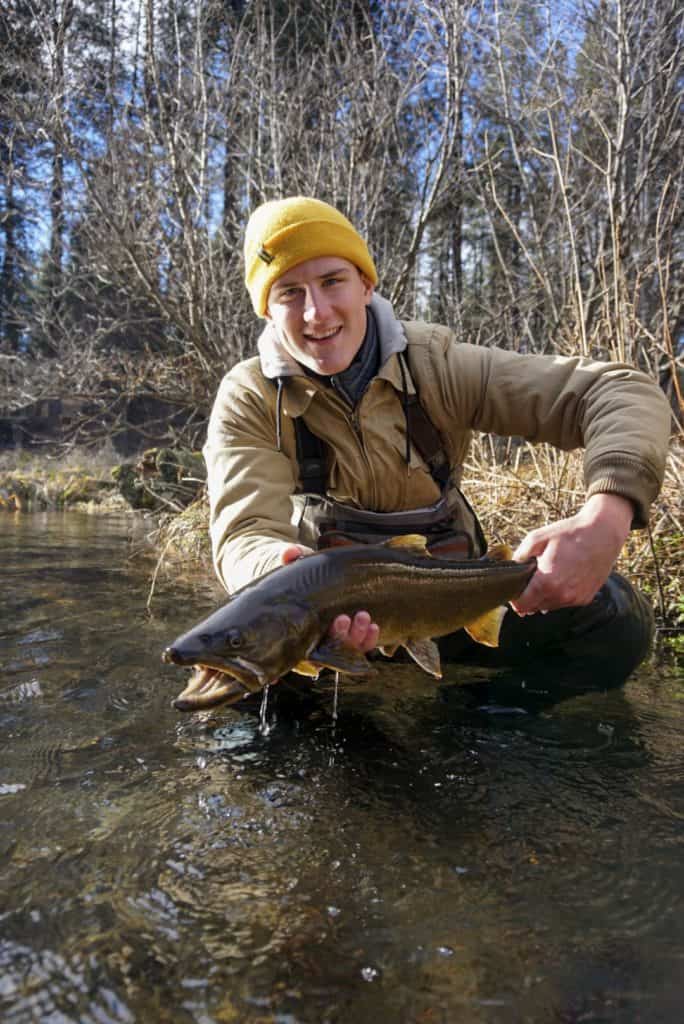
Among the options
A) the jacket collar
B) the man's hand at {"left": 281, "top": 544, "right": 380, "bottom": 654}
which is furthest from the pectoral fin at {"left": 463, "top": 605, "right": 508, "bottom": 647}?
the jacket collar

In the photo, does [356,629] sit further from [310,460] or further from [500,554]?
[310,460]

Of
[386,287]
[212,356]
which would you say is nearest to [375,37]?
[386,287]

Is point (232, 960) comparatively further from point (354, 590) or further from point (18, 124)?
point (18, 124)

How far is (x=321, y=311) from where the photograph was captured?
3.22 m

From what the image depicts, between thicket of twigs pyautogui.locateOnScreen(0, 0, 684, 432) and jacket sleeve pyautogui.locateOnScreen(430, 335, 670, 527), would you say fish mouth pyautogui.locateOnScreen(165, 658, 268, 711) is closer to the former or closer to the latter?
jacket sleeve pyautogui.locateOnScreen(430, 335, 670, 527)

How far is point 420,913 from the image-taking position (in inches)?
77.2

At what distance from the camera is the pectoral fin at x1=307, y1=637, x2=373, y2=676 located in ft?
7.85

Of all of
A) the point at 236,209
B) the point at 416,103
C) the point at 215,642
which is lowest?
the point at 215,642

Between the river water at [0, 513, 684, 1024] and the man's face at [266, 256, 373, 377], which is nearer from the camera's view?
the river water at [0, 513, 684, 1024]

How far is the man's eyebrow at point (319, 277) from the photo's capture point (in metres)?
3.29

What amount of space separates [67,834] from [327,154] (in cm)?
923

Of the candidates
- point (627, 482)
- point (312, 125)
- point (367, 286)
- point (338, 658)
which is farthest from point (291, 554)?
point (312, 125)

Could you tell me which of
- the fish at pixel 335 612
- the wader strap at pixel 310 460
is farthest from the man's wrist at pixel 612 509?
the wader strap at pixel 310 460

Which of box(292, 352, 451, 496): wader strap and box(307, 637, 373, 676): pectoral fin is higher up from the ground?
box(292, 352, 451, 496): wader strap
